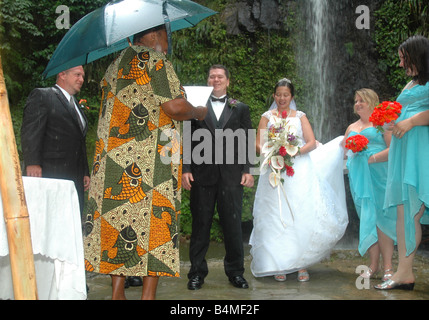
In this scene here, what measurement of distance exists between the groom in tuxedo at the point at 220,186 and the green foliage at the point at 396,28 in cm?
503

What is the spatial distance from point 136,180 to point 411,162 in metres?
2.70

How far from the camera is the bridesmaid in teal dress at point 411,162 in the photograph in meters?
4.64

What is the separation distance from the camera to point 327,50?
32.5ft

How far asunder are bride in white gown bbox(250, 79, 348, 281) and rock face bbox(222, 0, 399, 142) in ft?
12.5

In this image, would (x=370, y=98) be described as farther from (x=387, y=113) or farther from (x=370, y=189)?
(x=370, y=189)

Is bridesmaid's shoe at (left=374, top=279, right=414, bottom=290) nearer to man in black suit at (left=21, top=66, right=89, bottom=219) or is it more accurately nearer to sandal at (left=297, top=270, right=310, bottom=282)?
sandal at (left=297, top=270, right=310, bottom=282)

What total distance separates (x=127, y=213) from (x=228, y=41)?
707cm

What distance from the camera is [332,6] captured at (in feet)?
32.7

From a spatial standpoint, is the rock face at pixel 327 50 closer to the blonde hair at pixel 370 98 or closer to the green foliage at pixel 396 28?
the green foliage at pixel 396 28

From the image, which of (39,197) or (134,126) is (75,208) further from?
(134,126)

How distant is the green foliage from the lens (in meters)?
8.89

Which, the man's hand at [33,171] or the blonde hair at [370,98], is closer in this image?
the man's hand at [33,171]

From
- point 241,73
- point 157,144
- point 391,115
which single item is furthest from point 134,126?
point 241,73

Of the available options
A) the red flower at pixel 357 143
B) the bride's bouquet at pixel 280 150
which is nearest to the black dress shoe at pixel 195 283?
the bride's bouquet at pixel 280 150
